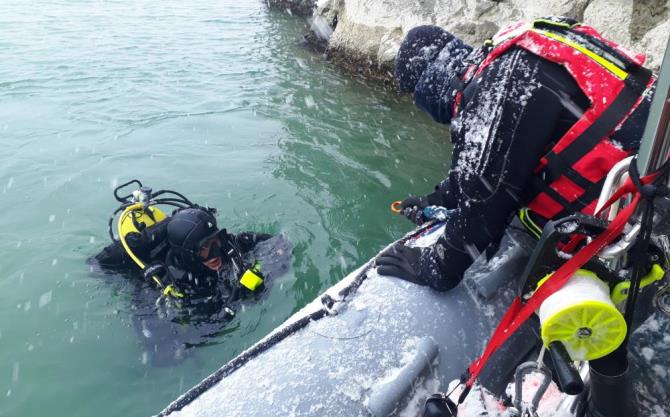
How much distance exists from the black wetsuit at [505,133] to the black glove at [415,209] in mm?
1510

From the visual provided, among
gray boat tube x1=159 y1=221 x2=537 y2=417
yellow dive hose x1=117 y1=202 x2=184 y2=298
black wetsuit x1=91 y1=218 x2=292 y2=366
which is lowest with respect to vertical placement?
black wetsuit x1=91 y1=218 x2=292 y2=366

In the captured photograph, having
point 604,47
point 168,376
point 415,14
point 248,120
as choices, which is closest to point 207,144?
point 248,120

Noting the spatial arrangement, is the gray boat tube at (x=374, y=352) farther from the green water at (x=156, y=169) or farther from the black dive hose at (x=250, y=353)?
the green water at (x=156, y=169)

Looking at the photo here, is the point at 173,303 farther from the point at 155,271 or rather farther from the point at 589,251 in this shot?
the point at 589,251

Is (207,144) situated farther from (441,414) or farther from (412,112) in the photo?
(441,414)

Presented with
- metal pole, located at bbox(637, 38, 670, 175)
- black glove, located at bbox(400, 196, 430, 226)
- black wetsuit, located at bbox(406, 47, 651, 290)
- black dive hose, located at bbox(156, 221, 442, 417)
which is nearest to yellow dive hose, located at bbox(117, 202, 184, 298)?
black dive hose, located at bbox(156, 221, 442, 417)

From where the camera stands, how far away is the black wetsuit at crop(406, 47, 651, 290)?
5.57 feet

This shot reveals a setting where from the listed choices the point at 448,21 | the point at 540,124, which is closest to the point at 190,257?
the point at 540,124

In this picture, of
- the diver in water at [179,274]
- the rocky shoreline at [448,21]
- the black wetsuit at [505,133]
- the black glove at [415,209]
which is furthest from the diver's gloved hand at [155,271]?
the rocky shoreline at [448,21]

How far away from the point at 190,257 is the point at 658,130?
3474 mm

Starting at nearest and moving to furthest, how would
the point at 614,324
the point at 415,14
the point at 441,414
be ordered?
the point at 614,324, the point at 441,414, the point at 415,14

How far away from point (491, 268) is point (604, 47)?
116cm

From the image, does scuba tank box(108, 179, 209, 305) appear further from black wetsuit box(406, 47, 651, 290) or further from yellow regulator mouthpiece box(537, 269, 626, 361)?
yellow regulator mouthpiece box(537, 269, 626, 361)

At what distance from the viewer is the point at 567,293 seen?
1.31 meters
